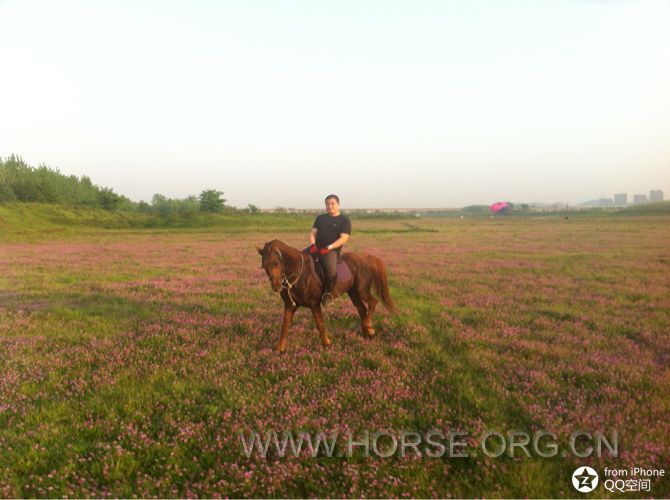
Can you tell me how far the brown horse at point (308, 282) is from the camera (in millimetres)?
6668

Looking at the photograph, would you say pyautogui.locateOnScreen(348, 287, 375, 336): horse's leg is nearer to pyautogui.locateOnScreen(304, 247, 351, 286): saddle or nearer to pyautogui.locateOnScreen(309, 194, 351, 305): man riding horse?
pyautogui.locateOnScreen(304, 247, 351, 286): saddle

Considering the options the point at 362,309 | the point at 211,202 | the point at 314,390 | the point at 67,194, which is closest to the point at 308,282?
the point at 362,309

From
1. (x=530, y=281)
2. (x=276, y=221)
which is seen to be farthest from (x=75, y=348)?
(x=276, y=221)

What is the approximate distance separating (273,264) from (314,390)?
7.96 ft

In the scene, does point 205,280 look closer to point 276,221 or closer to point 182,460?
point 182,460

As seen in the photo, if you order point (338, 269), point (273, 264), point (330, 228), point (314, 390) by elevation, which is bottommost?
point (314, 390)

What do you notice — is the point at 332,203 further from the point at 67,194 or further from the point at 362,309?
the point at 67,194

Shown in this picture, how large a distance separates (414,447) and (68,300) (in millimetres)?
13929

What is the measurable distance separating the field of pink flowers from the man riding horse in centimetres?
149

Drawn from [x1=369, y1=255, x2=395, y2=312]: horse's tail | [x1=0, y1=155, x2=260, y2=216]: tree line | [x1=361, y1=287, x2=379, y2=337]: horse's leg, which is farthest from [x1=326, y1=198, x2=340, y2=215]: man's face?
[x1=0, y1=155, x2=260, y2=216]: tree line

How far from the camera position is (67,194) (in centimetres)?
9119

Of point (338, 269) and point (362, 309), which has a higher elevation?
point (338, 269)

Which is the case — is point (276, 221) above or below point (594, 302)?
above

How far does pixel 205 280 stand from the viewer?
54.1 feet
